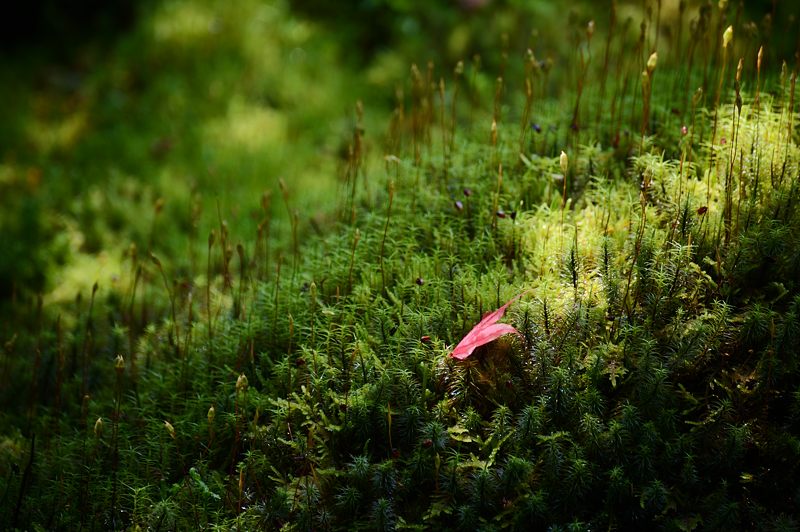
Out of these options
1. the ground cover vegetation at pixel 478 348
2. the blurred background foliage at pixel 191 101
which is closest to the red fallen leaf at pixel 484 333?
the ground cover vegetation at pixel 478 348

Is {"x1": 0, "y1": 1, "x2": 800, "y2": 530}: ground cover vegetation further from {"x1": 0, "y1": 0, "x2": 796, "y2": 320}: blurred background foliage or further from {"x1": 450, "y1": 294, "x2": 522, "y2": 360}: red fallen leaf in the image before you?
{"x1": 0, "y1": 0, "x2": 796, "y2": 320}: blurred background foliage

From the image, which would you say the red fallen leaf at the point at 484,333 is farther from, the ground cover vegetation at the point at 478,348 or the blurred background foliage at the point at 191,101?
the blurred background foliage at the point at 191,101

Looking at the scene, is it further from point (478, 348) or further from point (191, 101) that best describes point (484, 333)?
point (191, 101)

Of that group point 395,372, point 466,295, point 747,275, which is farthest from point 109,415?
point 747,275

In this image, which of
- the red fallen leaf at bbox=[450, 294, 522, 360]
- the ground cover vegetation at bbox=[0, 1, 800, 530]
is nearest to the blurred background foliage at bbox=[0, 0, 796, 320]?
the ground cover vegetation at bbox=[0, 1, 800, 530]

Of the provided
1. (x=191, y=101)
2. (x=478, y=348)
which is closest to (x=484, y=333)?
(x=478, y=348)
